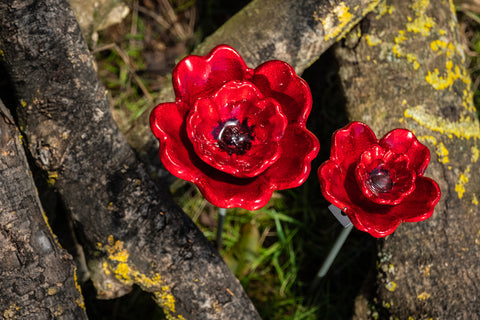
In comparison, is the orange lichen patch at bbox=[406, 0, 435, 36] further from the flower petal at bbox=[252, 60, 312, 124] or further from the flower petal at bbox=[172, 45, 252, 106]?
the flower petal at bbox=[172, 45, 252, 106]

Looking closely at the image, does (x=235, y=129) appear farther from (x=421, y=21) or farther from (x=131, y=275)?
(x=421, y=21)

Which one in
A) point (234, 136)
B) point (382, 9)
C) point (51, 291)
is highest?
point (234, 136)

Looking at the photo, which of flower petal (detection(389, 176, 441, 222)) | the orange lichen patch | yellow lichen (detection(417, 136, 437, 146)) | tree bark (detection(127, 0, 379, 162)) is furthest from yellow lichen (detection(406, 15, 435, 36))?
flower petal (detection(389, 176, 441, 222))

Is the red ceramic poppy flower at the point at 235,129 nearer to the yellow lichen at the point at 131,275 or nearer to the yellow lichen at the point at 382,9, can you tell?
the yellow lichen at the point at 131,275

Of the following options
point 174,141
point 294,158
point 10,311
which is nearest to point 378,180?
point 294,158

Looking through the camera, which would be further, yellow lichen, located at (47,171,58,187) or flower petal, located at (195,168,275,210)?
yellow lichen, located at (47,171,58,187)

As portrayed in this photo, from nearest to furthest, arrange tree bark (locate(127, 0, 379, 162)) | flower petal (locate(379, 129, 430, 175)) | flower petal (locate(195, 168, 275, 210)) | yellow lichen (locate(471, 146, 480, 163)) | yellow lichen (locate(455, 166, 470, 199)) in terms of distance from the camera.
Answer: flower petal (locate(195, 168, 275, 210)) < flower petal (locate(379, 129, 430, 175)) < yellow lichen (locate(455, 166, 470, 199)) < yellow lichen (locate(471, 146, 480, 163)) < tree bark (locate(127, 0, 379, 162))

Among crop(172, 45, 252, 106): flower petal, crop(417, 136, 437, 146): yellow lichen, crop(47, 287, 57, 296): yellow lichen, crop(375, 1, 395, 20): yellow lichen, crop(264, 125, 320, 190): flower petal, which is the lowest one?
crop(417, 136, 437, 146): yellow lichen
